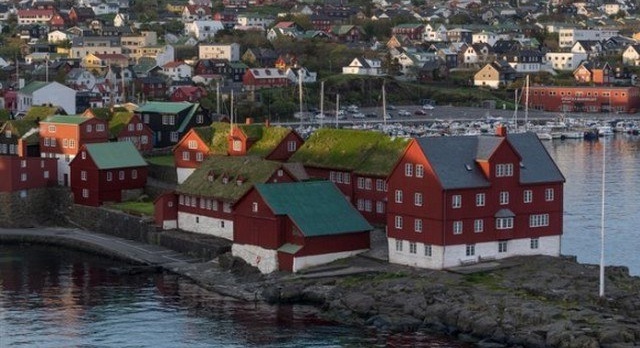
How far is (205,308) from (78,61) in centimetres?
6539

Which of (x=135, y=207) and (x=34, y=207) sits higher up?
(x=135, y=207)

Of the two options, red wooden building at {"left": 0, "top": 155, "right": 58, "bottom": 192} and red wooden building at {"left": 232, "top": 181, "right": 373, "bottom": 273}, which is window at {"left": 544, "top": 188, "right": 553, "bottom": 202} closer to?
red wooden building at {"left": 232, "top": 181, "right": 373, "bottom": 273}

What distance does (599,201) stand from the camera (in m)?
55.2

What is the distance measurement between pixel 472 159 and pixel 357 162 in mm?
6657

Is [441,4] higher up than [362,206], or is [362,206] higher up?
[441,4]

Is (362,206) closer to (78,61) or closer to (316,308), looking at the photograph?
(316,308)

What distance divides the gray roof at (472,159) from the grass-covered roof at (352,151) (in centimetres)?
436

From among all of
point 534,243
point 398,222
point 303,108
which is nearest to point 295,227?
point 398,222

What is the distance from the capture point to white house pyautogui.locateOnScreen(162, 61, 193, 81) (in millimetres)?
98438

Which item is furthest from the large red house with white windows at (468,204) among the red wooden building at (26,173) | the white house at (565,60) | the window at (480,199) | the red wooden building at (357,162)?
the white house at (565,60)

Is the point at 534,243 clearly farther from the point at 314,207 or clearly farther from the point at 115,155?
the point at 115,155

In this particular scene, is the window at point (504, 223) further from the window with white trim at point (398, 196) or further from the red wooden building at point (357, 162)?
the red wooden building at point (357, 162)

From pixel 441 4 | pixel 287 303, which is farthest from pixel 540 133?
pixel 441 4

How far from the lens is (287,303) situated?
36406 mm
